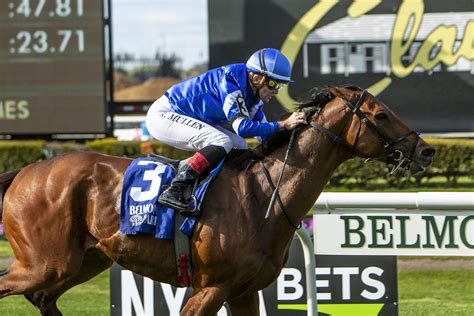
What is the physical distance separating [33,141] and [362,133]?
8608 mm

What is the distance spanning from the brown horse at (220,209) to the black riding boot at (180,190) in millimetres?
108

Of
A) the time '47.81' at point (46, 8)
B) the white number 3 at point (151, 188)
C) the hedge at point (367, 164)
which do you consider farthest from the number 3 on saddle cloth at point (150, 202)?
the hedge at point (367, 164)

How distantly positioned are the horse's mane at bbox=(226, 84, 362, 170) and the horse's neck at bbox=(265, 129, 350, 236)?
13cm

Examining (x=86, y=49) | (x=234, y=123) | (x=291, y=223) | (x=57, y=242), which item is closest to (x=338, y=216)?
(x=291, y=223)

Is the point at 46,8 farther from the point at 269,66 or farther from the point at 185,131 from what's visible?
the point at 269,66

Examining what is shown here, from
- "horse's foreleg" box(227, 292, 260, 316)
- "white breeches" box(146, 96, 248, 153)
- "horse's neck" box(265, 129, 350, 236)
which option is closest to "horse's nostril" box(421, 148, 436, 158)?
"horse's neck" box(265, 129, 350, 236)

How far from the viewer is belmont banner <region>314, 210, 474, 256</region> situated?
4.88 meters

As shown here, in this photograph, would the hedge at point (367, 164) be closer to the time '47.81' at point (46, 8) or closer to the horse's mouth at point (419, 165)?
the time '47.81' at point (46, 8)

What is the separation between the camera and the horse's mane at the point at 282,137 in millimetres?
5039

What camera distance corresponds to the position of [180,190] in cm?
491

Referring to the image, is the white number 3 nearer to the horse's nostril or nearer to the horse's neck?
the horse's neck

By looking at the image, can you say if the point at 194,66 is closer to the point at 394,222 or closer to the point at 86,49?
the point at 86,49

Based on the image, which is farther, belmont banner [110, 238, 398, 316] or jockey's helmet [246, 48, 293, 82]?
belmont banner [110, 238, 398, 316]

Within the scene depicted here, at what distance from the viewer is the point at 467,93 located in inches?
504
